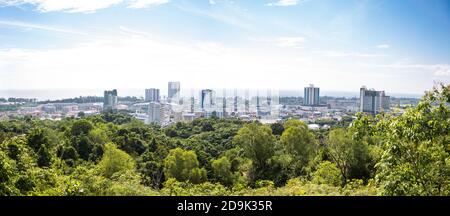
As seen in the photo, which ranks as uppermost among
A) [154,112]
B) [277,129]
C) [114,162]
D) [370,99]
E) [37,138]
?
[370,99]

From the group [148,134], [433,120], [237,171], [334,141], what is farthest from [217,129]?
[433,120]

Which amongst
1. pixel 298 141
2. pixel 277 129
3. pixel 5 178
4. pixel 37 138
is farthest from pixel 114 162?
pixel 5 178

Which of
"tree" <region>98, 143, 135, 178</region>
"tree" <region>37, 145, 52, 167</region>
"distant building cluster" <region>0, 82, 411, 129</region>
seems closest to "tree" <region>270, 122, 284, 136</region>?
"distant building cluster" <region>0, 82, 411, 129</region>

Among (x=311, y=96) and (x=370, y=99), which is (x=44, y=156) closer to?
(x=311, y=96)

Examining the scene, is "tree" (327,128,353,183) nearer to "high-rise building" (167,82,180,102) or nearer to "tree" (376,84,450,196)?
"high-rise building" (167,82,180,102)

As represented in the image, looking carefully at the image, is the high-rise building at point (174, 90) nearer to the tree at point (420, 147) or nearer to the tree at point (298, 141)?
the tree at point (298, 141)

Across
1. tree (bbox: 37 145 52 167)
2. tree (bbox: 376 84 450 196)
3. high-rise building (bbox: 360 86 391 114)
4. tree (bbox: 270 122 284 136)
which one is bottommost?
tree (bbox: 37 145 52 167)
